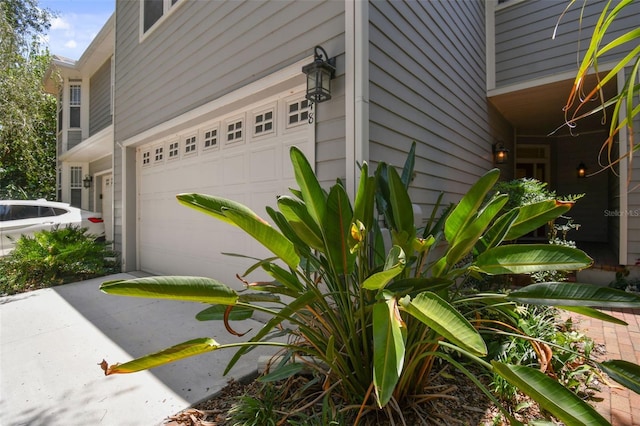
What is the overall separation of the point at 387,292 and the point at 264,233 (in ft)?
2.09

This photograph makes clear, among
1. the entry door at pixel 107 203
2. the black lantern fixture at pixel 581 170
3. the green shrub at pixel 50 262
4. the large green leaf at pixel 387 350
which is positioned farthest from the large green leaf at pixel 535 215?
the entry door at pixel 107 203

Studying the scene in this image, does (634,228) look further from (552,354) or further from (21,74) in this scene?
(21,74)

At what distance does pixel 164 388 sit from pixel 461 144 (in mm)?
4828

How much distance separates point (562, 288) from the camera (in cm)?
148

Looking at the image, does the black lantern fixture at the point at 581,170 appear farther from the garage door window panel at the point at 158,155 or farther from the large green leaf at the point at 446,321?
the garage door window panel at the point at 158,155

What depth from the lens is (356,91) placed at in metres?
2.62

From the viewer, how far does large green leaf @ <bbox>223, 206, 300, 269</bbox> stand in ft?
4.82

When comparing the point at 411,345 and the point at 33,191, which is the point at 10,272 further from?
the point at 33,191

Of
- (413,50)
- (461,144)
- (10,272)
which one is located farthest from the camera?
(10,272)

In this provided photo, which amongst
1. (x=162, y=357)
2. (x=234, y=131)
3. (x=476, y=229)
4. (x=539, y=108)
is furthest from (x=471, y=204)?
(x=539, y=108)

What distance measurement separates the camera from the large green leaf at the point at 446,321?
1056 mm

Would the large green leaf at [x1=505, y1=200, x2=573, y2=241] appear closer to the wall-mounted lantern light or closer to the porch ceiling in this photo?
the porch ceiling

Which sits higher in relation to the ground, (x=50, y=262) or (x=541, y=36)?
(x=541, y=36)

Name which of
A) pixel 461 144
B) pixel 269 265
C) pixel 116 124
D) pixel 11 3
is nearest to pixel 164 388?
pixel 269 265
